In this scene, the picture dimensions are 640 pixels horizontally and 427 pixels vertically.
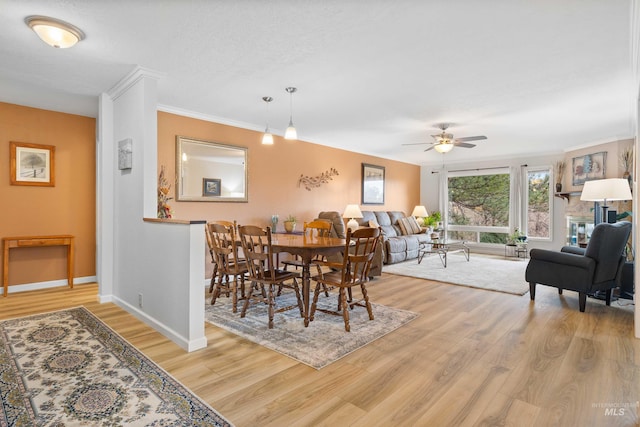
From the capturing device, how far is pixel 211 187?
4.84m

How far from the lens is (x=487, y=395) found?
6.55 feet

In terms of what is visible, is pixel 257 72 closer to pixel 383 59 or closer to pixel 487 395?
pixel 383 59

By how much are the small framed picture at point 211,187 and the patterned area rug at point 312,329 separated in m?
1.65

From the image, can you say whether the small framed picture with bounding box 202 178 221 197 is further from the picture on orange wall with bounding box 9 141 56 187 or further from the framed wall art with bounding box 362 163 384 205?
the framed wall art with bounding box 362 163 384 205

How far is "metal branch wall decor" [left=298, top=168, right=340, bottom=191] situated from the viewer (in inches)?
245

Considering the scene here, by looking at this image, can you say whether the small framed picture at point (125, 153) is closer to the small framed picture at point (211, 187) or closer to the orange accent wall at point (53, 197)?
the small framed picture at point (211, 187)

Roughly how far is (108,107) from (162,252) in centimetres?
212

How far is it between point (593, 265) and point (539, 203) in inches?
194

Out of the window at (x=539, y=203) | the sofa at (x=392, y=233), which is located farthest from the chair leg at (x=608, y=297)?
the window at (x=539, y=203)

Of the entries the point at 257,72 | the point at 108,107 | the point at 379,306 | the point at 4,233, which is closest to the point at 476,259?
the point at 379,306

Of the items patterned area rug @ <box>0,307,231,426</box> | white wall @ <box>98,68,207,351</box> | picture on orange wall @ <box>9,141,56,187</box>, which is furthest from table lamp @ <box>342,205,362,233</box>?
picture on orange wall @ <box>9,141,56,187</box>

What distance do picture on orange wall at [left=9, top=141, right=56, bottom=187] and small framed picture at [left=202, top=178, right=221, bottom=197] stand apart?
2.01 m

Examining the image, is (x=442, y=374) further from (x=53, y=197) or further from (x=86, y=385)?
(x=53, y=197)

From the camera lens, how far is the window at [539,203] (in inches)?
301
